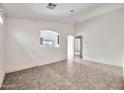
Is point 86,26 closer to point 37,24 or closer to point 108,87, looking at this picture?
point 37,24

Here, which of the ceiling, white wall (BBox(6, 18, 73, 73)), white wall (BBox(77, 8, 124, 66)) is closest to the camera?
the ceiling

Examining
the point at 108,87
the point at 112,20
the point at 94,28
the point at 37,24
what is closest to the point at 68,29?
the point at 94,28

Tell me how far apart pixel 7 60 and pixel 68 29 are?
4.76m

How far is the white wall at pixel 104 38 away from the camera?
208 inches

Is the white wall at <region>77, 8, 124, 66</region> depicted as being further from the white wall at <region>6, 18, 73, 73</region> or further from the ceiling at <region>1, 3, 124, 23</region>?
the white wall at <region>6, 18, 73, 73</region>

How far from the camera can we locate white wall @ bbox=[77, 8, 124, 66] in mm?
5273

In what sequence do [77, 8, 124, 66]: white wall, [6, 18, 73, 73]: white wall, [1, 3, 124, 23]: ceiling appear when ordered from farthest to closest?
1. [77, 8, 124, 66]: white wall
2. [6, 18, 73, 73]: white wall
3. [1, 3, 124, 23]: ceiling

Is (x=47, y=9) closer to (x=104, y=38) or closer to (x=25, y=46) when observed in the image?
(x=25, y=46)

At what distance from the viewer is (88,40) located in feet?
23.7

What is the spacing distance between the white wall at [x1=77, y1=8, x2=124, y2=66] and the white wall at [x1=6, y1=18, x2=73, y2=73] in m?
2.23

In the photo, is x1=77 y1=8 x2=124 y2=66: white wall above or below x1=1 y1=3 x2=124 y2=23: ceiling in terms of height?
below

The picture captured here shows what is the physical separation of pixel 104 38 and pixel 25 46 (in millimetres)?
4504

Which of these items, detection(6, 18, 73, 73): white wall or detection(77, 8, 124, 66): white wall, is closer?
detection(6, 18, 73, 73): white wall

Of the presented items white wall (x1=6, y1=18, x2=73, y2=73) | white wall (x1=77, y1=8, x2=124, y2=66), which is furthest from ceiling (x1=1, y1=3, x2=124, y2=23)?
white wall (x1=77, y1=8, x2=124, y2=66)
